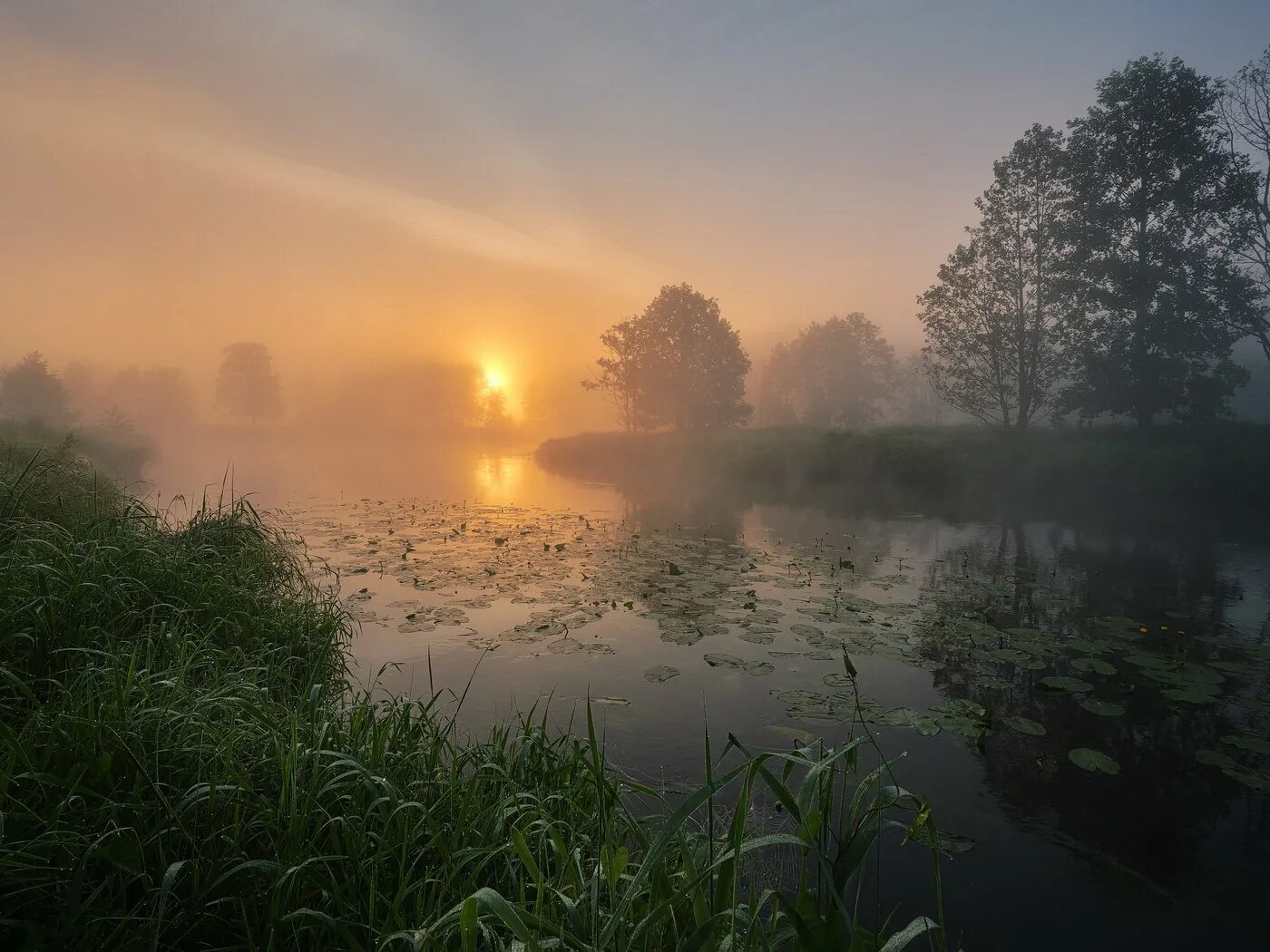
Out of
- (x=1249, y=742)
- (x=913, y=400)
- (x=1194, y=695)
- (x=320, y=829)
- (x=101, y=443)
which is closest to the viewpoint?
(x=320, y=829)

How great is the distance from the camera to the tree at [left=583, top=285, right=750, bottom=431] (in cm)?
4509

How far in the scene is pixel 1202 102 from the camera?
68.4 ft

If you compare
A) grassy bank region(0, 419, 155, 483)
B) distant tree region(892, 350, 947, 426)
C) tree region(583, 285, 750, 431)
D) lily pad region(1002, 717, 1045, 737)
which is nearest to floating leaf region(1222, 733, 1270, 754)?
lily pad region(1002, 717, 1045, 737)

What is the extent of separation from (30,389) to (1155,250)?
63057 mm

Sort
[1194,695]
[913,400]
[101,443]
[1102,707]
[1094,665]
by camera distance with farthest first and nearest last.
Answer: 1. [913,400]
2. [101,443]
3. [1094,665]
4. [1194,695]
5. [1102,707]

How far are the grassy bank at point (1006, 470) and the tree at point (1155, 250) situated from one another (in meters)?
1.95

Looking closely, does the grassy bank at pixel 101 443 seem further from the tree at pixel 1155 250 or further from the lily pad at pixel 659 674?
the tree at pixel 1155 250

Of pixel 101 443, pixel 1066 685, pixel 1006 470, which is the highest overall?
pixel 1006 470

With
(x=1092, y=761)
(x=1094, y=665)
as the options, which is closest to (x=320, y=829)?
(x=1092, y=761)

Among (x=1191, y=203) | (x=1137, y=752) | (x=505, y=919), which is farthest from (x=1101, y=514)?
(x=505, y=919)

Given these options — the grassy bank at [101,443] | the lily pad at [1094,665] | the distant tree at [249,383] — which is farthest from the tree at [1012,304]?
Answer: the distant tree at [249,383]

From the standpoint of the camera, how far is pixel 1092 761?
16.3 ft

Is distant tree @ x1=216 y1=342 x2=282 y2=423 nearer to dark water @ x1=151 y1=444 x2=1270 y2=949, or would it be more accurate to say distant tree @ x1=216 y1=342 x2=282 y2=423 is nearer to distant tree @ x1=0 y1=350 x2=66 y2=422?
distant tree @ x1=0 y1=350 x2=66 y2=422

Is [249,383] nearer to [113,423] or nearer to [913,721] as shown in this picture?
[113,423]
